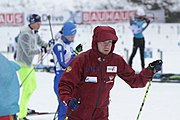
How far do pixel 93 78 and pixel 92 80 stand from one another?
0.02 metres

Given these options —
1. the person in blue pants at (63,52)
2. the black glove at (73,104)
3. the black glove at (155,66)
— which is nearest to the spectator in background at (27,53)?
the person in blue pants at (63,52)

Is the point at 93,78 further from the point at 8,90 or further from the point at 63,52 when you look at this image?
the point at 63,52

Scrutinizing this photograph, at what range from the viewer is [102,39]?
4.04 meters

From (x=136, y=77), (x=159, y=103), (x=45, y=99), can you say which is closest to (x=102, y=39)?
(x=136, y=77)

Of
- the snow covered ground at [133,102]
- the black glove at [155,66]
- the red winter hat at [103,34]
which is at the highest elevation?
the red winter hat at [103,34]

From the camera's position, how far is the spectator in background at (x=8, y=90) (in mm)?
4391

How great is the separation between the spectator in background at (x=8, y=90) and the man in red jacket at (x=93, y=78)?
1.78 ft

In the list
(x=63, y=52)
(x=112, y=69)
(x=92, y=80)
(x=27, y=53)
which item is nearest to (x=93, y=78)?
(x=92, y=80)

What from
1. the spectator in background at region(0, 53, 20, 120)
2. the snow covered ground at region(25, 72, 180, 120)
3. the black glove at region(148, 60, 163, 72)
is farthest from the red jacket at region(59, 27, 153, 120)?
the snow covered ground at region(25, 72, 180, 120)

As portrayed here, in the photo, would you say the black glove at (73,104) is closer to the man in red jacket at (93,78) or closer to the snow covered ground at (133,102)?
the man in red jacket at (93,78)

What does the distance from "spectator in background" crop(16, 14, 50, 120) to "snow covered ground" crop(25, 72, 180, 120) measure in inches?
15.8

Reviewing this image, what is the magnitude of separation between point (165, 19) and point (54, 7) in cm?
691

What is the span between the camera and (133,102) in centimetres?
906

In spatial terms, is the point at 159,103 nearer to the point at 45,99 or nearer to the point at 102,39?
the point at 45,99
